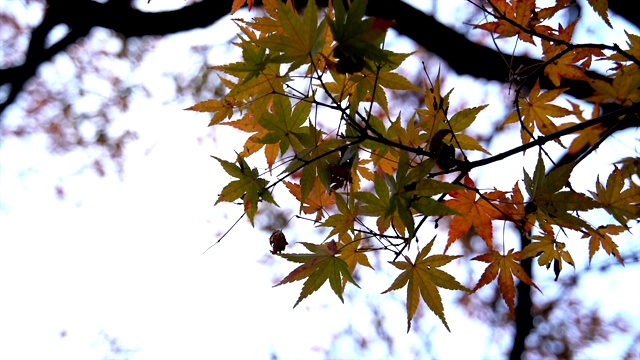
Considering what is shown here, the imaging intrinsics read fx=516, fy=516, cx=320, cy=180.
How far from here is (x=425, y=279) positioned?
92 centimetres

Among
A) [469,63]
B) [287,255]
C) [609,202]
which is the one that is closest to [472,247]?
[469,63]

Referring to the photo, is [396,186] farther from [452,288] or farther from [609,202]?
[609,202]

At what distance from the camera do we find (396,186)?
78 cm

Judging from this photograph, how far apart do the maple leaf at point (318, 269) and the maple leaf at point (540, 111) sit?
2.05 ft

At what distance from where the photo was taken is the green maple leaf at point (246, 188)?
0.88 metres

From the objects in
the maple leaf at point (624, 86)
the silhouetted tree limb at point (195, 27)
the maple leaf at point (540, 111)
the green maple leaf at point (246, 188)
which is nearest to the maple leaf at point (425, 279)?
the green maple leaf at point (246, 188)

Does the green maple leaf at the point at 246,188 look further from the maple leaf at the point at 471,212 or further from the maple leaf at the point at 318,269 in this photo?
the maple leaf at the point at 471,212

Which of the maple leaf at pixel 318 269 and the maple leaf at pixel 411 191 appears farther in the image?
the maple leaf at pixel 318 269

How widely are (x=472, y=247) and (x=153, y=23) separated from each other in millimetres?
2721

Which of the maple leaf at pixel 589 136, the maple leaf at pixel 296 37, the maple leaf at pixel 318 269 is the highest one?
the maple leaf at pixel 589 136

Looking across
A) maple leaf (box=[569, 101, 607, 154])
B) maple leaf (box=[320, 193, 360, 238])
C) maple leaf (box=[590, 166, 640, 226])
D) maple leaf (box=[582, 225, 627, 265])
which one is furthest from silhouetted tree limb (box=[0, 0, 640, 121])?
maple leaf (box=[320, 193, 360, 238])

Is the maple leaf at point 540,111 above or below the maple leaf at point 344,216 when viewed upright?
above

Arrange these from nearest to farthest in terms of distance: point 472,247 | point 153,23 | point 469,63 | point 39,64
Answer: point 469,63, point 153,23, point 39,64, point 472,247

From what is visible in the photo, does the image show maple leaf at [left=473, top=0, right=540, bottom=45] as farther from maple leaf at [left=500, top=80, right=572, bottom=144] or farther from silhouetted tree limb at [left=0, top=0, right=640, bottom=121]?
silhouetted tree limb at [left=0, top=0, right=640, bottom=121]
